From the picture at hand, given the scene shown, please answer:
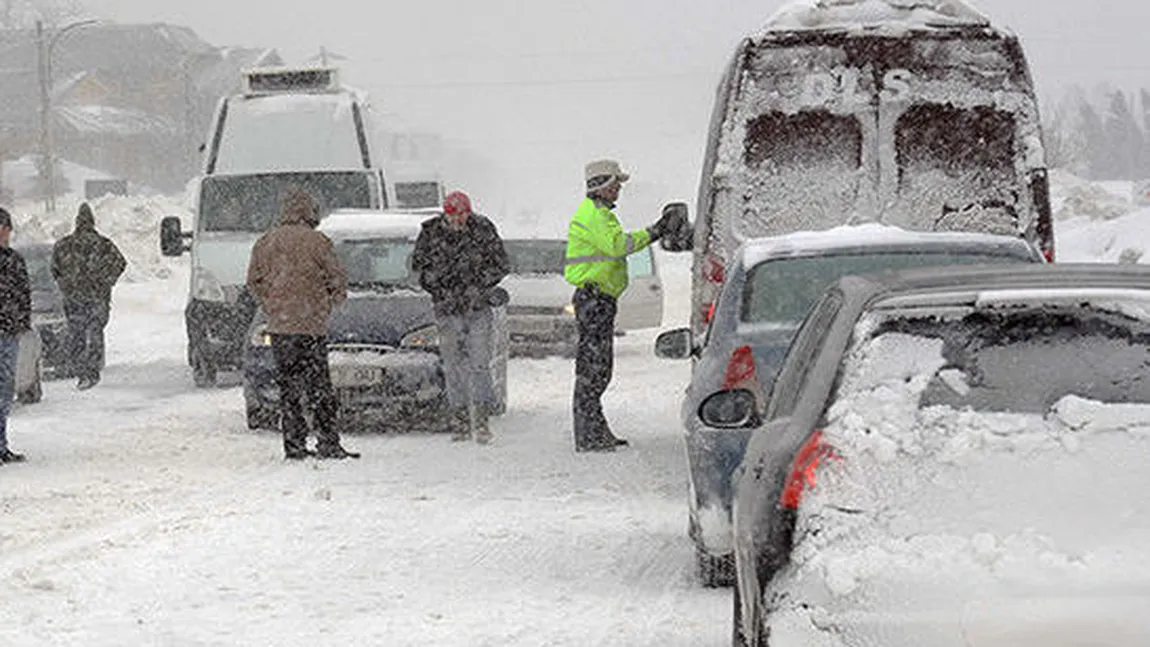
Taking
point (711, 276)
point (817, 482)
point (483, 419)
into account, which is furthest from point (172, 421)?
point (817, 482)

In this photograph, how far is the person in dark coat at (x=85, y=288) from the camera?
20.3 metres

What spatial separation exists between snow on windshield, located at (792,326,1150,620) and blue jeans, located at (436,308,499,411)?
363 inches

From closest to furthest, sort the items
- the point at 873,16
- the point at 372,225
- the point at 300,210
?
the point at 873,16, the point at 300,210, the point at 372,225

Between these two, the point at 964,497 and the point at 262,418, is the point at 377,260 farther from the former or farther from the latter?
the point at 964,497

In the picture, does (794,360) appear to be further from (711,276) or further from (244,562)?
(711,276)

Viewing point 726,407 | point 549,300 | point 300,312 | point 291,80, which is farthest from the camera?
point 549,300

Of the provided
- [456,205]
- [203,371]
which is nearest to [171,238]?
[203,371]

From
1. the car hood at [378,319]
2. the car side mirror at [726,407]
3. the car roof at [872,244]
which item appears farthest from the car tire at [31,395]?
the car side mirror at [726,407]

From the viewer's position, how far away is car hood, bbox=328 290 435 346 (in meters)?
14.6

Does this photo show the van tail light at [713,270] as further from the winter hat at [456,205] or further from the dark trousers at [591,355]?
the winter hat at [456,205]

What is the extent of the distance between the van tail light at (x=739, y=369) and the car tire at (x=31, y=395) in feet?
35.5

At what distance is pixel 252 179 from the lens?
20.5 metres

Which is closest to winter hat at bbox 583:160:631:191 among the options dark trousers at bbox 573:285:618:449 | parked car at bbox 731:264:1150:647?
dark trousers at bbox 573:285:618:449

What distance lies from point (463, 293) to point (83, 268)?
7669 millimetres
